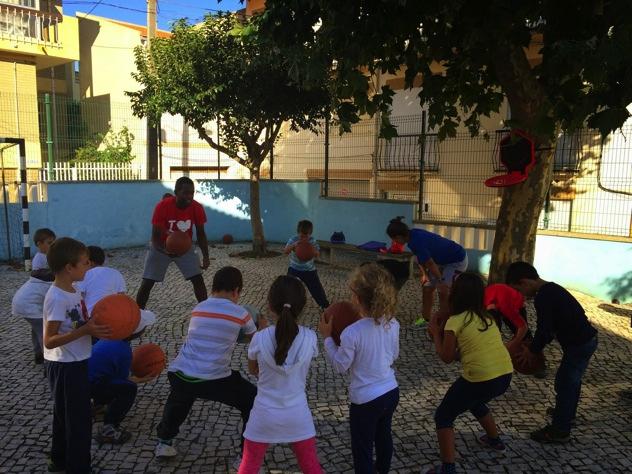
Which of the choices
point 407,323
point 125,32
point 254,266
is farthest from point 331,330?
point 125,32

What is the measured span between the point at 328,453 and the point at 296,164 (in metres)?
12.7

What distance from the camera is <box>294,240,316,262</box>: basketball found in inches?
255

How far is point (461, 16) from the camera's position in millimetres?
5121

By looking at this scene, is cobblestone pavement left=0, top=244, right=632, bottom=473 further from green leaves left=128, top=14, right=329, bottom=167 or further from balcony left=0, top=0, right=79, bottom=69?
balcony left=0, top=0, right=79, bottom=69

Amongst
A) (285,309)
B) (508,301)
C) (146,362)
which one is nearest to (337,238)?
(508,301)

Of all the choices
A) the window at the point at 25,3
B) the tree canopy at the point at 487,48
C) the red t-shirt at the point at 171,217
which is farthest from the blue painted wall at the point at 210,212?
the window at the point at 25,3

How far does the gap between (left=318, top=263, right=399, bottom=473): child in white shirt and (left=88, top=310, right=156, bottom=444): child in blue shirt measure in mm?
1545

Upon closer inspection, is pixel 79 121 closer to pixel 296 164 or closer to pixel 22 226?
pixel 22 226

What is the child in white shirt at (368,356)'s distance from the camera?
9.39 feet

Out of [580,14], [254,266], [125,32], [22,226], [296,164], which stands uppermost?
[125,32]

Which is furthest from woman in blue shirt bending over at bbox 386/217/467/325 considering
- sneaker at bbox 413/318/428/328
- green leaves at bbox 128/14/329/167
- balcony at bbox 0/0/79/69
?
balcony at bbox 0/0/79/69

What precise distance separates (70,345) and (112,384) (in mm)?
749

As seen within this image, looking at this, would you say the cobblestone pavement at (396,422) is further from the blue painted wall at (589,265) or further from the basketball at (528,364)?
the blue painted wall at (589,265)

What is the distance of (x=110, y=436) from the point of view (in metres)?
3.65
